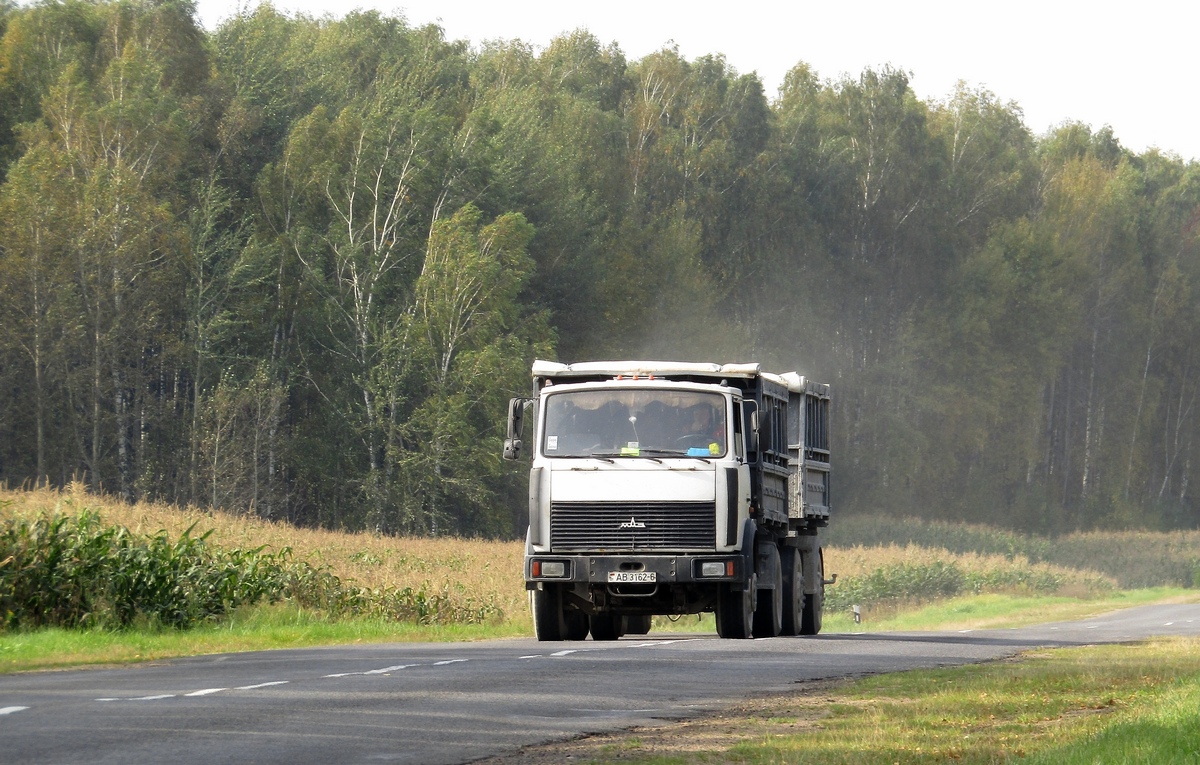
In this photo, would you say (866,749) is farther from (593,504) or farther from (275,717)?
(593,504)

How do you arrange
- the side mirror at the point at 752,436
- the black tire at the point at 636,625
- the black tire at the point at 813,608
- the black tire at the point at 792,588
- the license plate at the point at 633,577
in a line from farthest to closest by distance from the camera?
the black tire at the point at 636,625 → the black tire at the point at 813,608 → the black tire at the point at 792,588 → the side mirror at the point at 752,436 → the license plate at the point at 633,577

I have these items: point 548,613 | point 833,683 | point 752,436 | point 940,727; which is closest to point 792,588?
point 752,436

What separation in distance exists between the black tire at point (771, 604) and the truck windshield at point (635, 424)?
2.61 meters

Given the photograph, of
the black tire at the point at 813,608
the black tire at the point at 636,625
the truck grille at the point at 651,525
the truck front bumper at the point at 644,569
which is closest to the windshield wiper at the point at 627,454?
the truck grille at the point at 651,525

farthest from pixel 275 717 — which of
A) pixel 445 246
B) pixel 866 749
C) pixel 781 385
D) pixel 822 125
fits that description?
pixel 822 125

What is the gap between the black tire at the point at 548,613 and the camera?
22406 millimetres

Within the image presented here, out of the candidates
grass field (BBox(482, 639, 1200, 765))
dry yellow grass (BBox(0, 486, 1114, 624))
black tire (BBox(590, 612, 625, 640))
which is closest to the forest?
dry yellow grass (BBox(0, 486, 1114, 624))

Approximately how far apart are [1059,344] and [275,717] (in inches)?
3630

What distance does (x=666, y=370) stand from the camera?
22.2 meters

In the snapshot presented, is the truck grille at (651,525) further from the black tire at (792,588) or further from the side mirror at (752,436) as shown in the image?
the black tire at (792,588)

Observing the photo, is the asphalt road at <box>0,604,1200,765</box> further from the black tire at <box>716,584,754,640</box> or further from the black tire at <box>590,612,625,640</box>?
the black tire at <box>590,612,625,640</box>

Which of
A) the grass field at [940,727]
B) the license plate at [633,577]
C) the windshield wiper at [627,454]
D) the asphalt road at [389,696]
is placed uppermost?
the windshield wiper at [627,454]

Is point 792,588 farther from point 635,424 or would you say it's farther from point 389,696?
point 389,696

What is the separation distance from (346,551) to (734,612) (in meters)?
14.6
